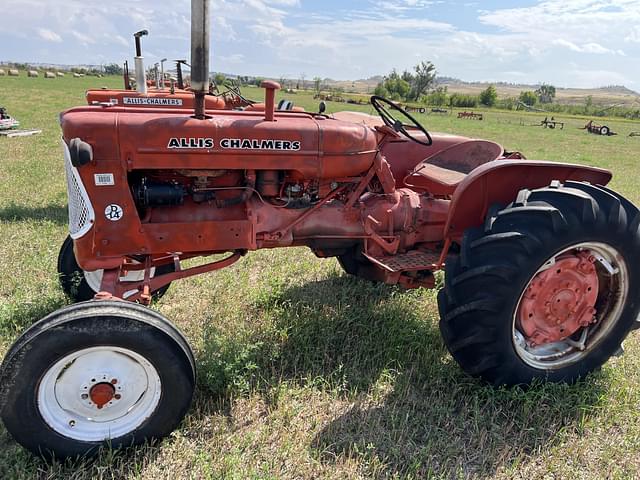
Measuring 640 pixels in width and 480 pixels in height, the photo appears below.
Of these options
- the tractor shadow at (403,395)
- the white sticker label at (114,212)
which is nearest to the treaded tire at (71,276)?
the white sticker label at (114,212)

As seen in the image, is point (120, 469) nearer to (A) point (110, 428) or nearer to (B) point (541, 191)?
(A) point (110, 428)

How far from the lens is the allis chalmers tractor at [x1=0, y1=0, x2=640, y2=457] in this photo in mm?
2178

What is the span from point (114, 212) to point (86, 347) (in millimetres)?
742

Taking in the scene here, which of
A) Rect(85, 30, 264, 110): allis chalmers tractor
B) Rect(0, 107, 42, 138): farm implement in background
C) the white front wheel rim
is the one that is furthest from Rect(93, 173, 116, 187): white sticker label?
Rect(0, 107, 42, 138): farm implement in background

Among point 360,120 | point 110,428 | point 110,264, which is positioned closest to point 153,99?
point 360,120

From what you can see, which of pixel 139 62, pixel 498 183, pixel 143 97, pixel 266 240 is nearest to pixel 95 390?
pixel 266 240

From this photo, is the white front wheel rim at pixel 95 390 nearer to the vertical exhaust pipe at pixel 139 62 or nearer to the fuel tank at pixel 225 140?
the fuel tank at pixel 225 140

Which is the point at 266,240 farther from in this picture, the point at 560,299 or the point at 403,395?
the point at 560,299

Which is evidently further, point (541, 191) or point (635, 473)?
point (541, 191)

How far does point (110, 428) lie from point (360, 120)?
7.95 feet

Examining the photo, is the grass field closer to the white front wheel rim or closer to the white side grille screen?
the white front wheel rim

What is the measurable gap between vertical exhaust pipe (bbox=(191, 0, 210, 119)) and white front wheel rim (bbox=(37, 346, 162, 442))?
1235 mm

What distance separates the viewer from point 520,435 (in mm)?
2533

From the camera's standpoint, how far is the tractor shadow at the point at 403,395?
2.40 metres
